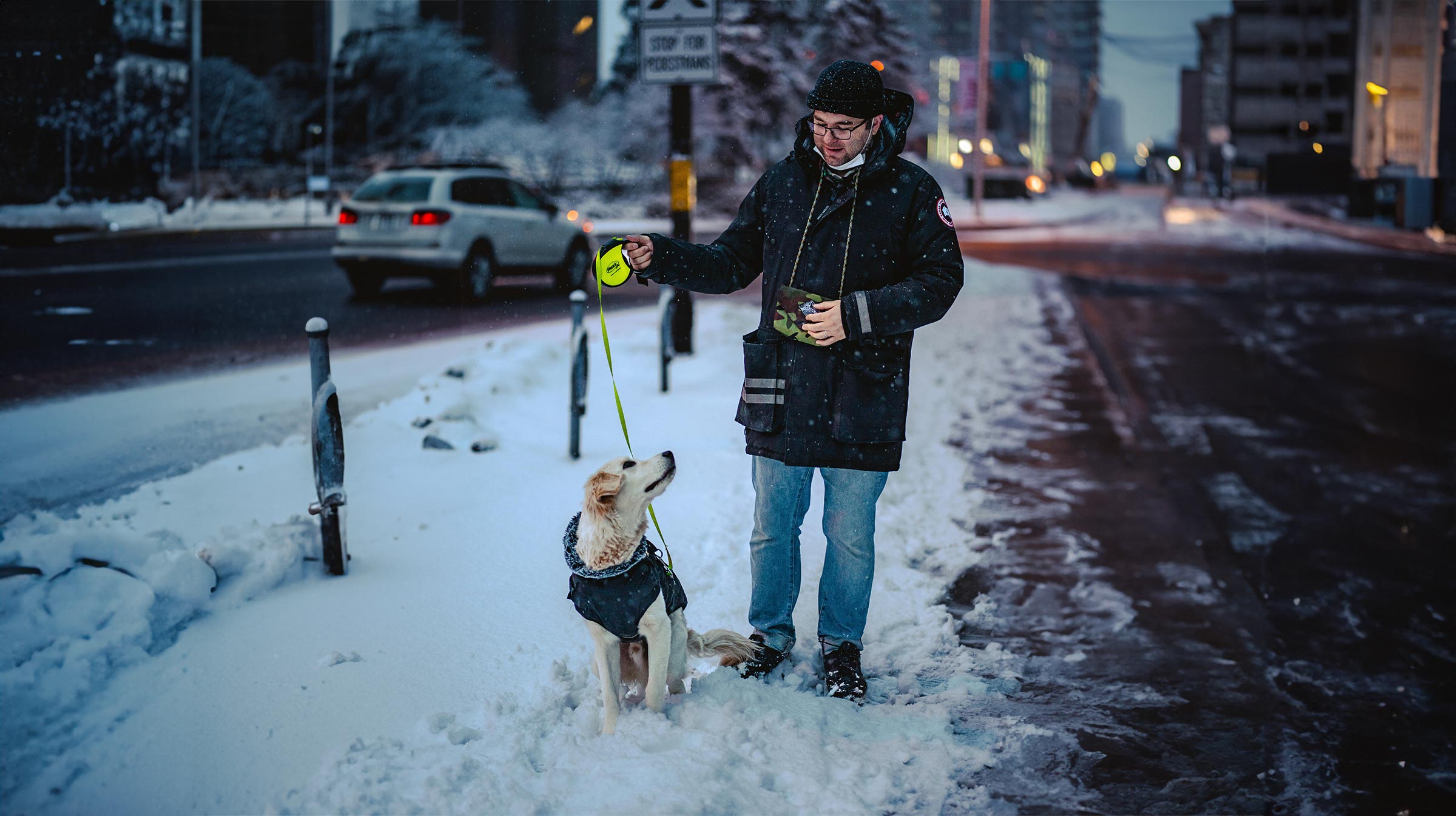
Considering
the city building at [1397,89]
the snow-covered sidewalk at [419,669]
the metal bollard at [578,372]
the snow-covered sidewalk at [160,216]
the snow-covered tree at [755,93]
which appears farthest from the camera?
the snow-covered tree at [755,93]

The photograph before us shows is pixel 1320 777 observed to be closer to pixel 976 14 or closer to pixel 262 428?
pixel 262 428

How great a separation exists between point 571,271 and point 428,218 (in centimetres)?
426

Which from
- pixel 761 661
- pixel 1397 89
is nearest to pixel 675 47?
pixel 761 661

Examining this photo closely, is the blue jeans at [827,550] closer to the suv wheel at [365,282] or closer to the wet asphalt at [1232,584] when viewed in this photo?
the wet asphalt at [1232,584]

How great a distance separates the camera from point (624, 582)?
2990mm

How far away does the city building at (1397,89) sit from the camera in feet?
70.7

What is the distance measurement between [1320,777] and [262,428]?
18.6 feet

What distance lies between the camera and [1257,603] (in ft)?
15.8

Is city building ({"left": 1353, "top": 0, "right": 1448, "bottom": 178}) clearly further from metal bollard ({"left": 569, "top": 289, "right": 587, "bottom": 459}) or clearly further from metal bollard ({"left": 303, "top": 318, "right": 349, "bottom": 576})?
metal bollard ({"left": 303, "top": 318, "right": 349, "bottom": 576})

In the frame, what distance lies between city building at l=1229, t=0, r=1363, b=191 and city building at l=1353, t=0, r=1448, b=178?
45993 mm

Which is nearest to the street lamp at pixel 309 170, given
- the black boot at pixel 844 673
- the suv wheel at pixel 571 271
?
the black boot at pixel 844 673

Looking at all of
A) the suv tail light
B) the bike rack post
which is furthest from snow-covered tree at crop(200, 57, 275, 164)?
the suv tail light

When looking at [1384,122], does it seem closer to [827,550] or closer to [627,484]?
[827,550]

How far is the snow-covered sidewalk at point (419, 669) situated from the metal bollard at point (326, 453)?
16cm
